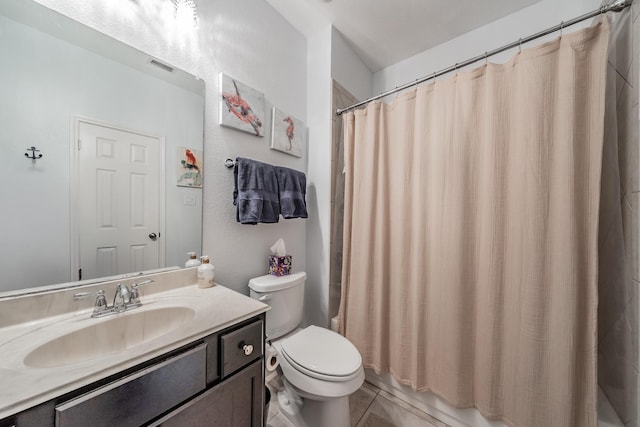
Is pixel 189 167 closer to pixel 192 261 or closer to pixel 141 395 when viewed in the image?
pixel 192 261

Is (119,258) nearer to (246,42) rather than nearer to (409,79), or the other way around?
(246,42)

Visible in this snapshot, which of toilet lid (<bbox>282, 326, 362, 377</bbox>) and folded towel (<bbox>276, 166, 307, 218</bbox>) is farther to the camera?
folded towel (<bbox>276, 166, 307, 218</bbox>)

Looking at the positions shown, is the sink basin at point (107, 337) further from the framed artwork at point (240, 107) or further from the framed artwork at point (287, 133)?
the framed artwork at point (287, 133)

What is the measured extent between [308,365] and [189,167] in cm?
110

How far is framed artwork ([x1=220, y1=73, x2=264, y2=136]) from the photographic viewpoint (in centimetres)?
123

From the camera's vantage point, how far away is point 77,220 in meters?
0.81

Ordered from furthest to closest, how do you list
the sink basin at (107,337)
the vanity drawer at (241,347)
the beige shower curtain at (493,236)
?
the beige shower curtain at (493,236), the vanity drawer at (241,347), the sink basin at (107,337)

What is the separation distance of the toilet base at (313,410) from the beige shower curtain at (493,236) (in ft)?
1.40

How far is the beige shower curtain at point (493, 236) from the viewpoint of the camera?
2.93ft

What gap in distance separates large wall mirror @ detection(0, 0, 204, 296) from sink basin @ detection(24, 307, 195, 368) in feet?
0.73

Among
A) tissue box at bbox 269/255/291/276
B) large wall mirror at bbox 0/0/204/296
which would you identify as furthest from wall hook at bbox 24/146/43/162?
tissue box at bbox 269/255/291/276

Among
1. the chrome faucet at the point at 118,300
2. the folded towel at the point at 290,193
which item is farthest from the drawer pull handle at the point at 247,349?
the folded towel at the point at 290,193

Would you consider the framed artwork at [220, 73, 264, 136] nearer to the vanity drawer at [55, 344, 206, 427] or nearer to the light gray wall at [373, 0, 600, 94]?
the vanity drawer at [55, 344, 206, 427]

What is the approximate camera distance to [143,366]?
22.7 inches
